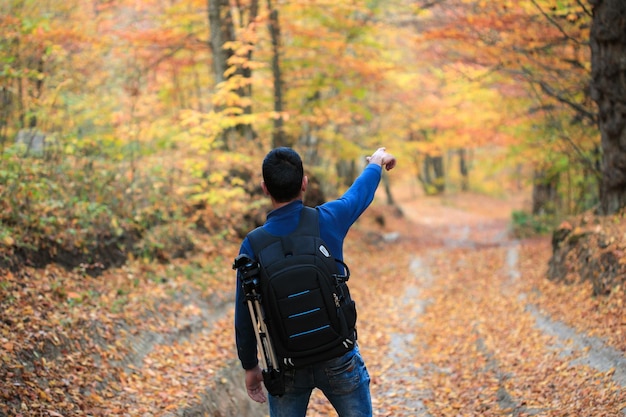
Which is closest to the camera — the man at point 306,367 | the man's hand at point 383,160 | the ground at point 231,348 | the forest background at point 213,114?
the man at point 306,367

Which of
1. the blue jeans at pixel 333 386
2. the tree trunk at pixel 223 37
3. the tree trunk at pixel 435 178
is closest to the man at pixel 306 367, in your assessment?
the blue jeans at pixel 333 386

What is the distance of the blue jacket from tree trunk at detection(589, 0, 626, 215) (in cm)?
748

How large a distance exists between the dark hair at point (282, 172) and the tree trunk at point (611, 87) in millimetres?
7806

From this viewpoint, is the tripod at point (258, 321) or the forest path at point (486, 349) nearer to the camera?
the tripod at point (258, 321)

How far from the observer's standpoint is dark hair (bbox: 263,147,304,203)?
3135 millimetres

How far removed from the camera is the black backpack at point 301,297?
3.02m

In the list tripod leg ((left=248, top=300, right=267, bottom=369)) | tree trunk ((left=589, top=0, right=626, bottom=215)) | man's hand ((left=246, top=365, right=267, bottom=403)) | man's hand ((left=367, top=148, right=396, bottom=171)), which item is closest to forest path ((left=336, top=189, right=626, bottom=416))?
tree trunk ((left=589, top=0, right=626, bottom=215))

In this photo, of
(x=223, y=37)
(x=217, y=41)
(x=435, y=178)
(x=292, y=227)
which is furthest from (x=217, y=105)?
(x=435, y=178)

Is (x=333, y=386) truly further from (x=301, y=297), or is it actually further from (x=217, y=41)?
(x=217, y=41)

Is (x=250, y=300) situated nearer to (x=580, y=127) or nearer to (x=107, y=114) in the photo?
(x=107, y=114)

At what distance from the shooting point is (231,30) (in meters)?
14.3

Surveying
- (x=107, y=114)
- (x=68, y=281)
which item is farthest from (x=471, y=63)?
(x=68, y=281)

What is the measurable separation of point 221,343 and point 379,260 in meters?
9.91

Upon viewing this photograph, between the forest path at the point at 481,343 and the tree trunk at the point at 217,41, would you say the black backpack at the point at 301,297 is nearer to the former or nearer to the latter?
the forest path at the point at 481,343
